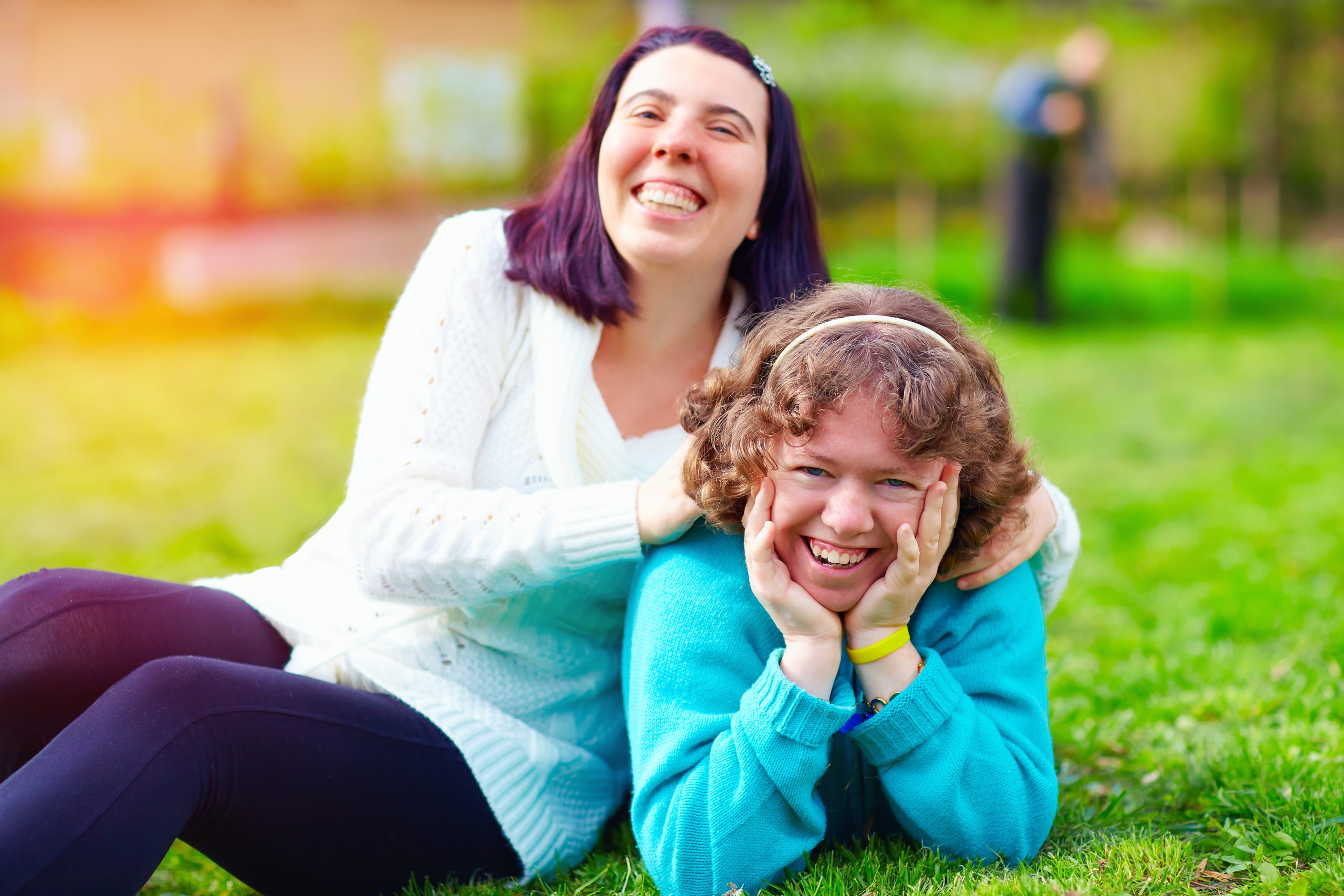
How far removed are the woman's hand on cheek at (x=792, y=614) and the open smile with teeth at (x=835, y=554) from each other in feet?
0.19

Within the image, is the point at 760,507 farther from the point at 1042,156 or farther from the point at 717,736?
the point at 1042,156

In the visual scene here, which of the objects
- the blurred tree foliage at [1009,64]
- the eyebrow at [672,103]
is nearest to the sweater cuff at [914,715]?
the eyebrow at [672,103]

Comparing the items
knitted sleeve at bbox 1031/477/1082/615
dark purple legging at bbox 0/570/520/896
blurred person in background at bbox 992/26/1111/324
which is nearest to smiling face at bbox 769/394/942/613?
knitted sleeve at bbox 1031/477/1082/615

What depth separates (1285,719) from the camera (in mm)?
3049

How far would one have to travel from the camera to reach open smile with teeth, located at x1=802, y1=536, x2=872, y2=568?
2047 millimetres

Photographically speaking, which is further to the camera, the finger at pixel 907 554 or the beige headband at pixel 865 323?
the beige headband at pixel 865 323

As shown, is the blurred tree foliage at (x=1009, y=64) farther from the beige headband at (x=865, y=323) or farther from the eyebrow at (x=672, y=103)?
the beige headband at (x=865, y=323)

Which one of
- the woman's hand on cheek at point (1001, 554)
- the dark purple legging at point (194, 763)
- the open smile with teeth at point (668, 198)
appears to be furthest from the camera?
the open smile with teeth at point (668, 198)

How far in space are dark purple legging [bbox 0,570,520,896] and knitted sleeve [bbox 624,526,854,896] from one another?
17.0 inches

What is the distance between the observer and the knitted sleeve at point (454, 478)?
7.68 ft

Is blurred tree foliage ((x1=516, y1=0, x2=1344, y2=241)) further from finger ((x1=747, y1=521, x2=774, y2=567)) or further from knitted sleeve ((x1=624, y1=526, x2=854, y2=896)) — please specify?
finger ((x1=747, y1=521, x2=774, y2=567))

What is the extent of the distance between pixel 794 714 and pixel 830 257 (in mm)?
8600

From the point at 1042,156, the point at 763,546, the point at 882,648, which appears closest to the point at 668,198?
the point at 763,546

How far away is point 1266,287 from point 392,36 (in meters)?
9.18
